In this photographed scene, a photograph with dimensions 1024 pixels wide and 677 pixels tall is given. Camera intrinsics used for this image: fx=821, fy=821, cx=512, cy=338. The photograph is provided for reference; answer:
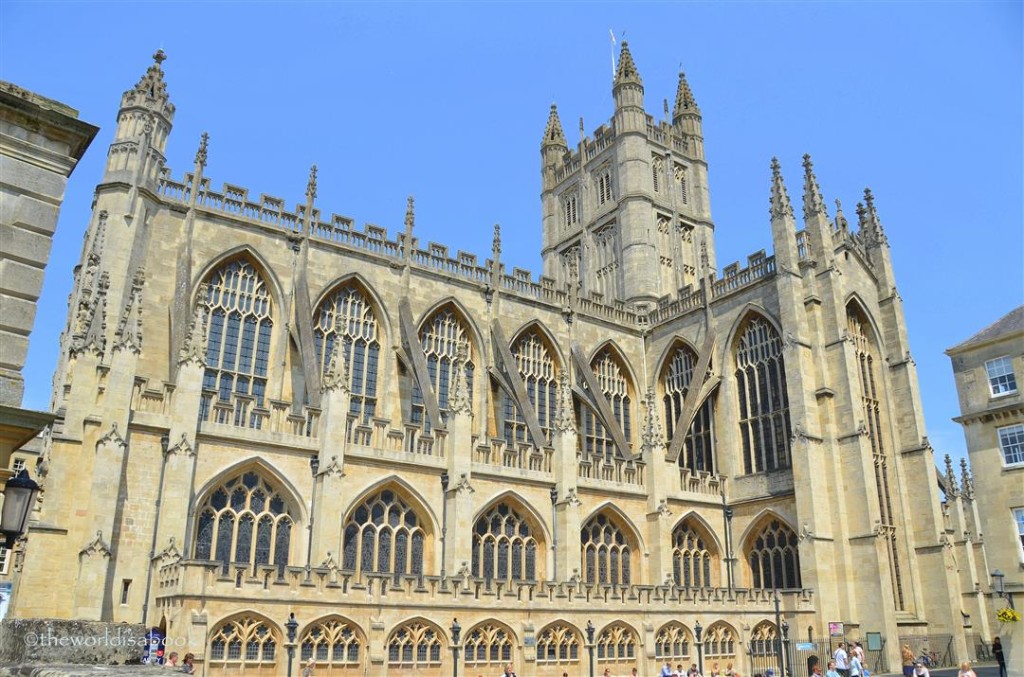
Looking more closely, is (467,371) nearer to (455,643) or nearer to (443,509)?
(443,509)

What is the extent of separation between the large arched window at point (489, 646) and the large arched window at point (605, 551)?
21.3 feet

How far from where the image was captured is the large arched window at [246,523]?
69.2 ft

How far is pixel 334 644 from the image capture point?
60.6 ft

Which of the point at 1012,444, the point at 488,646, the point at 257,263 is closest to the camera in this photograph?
the point at 488,646

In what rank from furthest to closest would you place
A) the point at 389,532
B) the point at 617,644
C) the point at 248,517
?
the point at 389,532 → the point at 617,644 → the point at 248,517

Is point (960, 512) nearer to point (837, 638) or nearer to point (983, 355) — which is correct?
point (983, 355)

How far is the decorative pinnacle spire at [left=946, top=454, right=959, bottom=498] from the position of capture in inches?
1464

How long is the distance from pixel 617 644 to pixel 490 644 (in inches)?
163

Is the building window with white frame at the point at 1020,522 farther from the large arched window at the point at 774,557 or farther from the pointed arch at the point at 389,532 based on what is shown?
the pointed arch at the point at 389,532

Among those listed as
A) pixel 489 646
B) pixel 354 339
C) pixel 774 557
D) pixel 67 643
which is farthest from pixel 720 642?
pixel 67 643

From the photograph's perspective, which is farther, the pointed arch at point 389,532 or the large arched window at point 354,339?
the large arched window at point 354,339

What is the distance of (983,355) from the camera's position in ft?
89.2

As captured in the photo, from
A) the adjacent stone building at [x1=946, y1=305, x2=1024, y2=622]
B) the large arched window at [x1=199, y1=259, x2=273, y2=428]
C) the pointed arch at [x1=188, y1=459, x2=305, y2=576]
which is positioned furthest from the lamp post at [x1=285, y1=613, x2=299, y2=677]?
the adjacent stone building at [x1=946, y1=305, x2=1024, y2=622]

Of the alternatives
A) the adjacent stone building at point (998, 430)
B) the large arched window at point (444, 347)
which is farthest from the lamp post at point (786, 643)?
the large arched window at point (444, 347)
